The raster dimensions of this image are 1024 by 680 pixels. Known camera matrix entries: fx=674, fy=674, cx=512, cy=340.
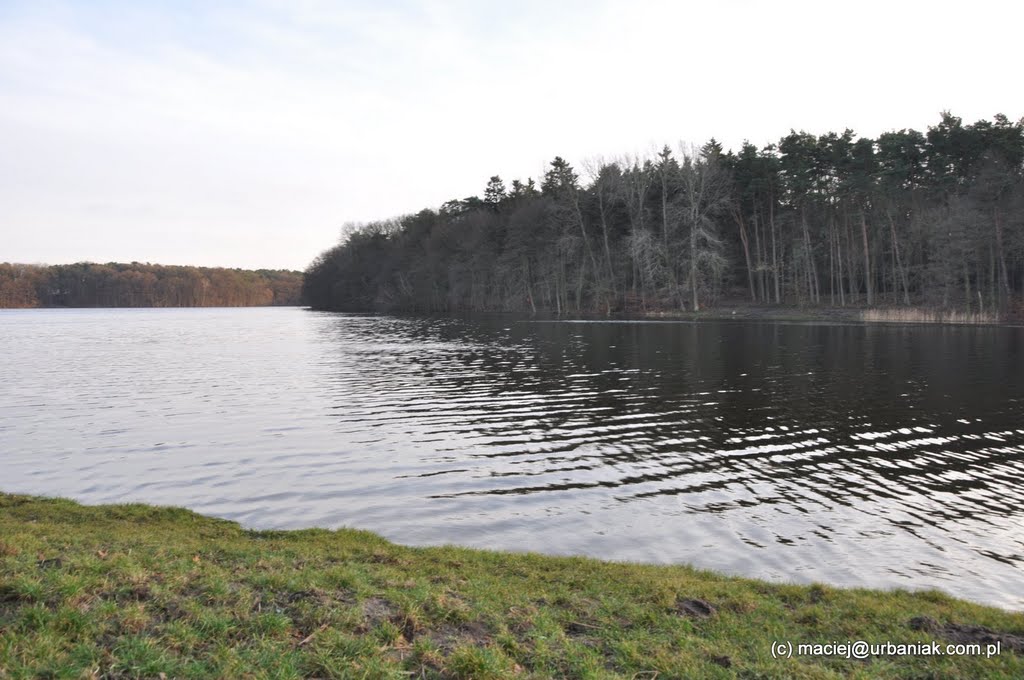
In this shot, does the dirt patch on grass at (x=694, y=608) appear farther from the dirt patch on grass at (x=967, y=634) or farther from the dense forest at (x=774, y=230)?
the dense forest at (x=774, y=230)

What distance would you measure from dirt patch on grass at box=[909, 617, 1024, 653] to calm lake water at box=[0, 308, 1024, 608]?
2060 millimetres

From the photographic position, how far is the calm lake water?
10.3 m

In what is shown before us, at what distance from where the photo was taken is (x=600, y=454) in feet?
52.2

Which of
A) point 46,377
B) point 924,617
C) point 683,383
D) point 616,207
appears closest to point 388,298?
point 616,207

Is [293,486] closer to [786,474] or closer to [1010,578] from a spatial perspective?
[786,474]

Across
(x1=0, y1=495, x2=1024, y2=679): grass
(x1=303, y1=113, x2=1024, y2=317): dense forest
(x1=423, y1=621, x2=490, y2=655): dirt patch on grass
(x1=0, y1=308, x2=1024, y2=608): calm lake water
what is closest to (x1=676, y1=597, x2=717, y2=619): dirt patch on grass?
(x1=0, y1=495, x2=1024, y2=679): grass

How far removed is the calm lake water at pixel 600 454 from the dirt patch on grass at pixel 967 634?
81.1 inches

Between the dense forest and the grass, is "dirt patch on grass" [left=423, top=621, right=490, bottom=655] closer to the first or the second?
the grass

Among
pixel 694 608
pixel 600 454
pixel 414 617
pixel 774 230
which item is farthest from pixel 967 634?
pixel 774 230

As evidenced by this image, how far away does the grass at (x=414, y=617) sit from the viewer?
16.9ft

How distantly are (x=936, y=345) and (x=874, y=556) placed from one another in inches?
1370

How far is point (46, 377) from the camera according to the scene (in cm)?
3108

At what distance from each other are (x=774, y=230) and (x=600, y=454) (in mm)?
69465

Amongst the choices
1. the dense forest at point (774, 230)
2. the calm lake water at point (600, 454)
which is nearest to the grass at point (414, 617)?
the calm lake water at point (600, 454)
